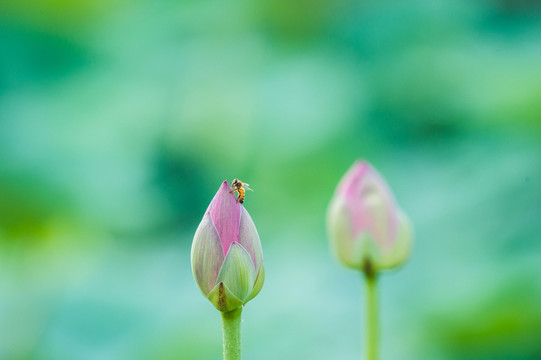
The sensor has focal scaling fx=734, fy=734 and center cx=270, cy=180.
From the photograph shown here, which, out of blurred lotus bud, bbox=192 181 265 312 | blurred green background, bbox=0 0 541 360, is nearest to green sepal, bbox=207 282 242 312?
blurred lotus bud, bbox=192 181 265 312

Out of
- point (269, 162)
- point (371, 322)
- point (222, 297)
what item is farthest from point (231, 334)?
point (269, 162)

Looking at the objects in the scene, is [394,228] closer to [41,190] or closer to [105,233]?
[105,233]


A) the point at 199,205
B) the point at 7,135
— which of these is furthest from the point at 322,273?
the point at 7,135

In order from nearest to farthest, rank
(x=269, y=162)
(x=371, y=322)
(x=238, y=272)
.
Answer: (x=238, y=272), (x=371, y=322), (x=269, y=162)

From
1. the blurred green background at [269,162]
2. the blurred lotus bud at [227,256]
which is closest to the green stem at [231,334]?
the blurred lotus bud at [227,256]

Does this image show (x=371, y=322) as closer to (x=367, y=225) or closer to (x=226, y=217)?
(x=367, y=225)

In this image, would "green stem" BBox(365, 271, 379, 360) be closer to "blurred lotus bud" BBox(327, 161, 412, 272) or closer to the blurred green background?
"blurred lotus bud" BBox(327, 161, 412, 272)
